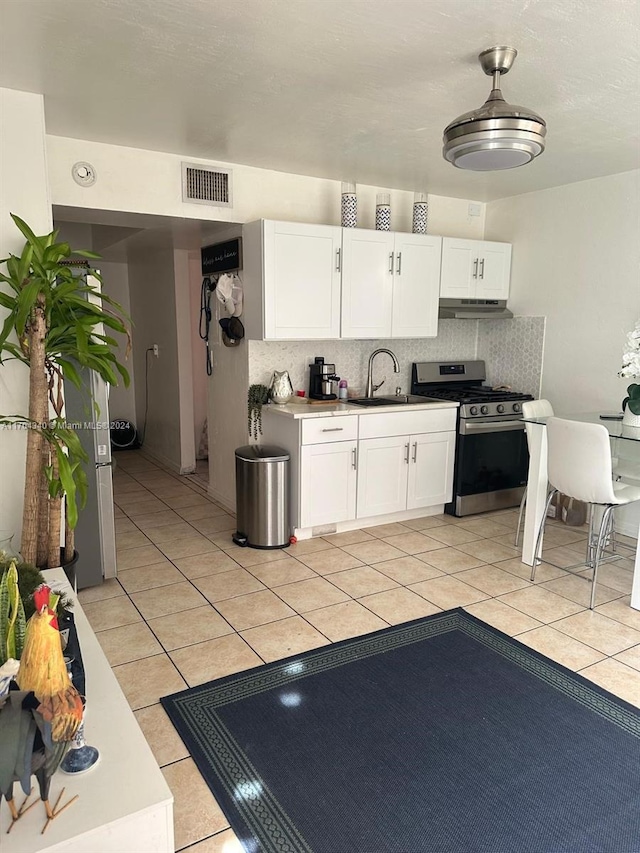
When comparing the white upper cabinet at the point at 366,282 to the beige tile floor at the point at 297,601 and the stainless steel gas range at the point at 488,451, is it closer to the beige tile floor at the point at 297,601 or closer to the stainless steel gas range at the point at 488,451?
the stainless steel gas range at the point at 488,451

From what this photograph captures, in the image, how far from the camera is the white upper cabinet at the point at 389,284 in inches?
167

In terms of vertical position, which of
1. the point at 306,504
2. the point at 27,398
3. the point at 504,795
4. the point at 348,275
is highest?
the point at 348,275

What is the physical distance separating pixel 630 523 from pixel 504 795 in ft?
9.59

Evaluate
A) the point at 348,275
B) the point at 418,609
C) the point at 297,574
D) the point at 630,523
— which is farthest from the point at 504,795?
the point at 348,275

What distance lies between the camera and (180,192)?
12.6 feet

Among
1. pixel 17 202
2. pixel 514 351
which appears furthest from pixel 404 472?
pixel 17 202

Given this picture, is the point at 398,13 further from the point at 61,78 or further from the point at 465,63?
the point at 61,78

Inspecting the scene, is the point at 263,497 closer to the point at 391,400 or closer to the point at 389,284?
the point at 391,400

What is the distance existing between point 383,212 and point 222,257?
1.24m

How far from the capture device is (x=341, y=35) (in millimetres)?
2217

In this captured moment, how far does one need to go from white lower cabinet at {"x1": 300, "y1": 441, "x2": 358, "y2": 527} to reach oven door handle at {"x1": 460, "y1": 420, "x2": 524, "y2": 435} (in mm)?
A: 945

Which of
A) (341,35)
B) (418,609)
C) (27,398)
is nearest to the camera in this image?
(341,35)

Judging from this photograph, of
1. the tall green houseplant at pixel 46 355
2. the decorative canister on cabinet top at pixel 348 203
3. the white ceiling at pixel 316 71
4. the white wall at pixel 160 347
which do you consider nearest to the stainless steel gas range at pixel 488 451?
the decorative canister on cabinet top at pixel 348 203

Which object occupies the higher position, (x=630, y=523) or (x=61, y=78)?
(x=61, y=78)
